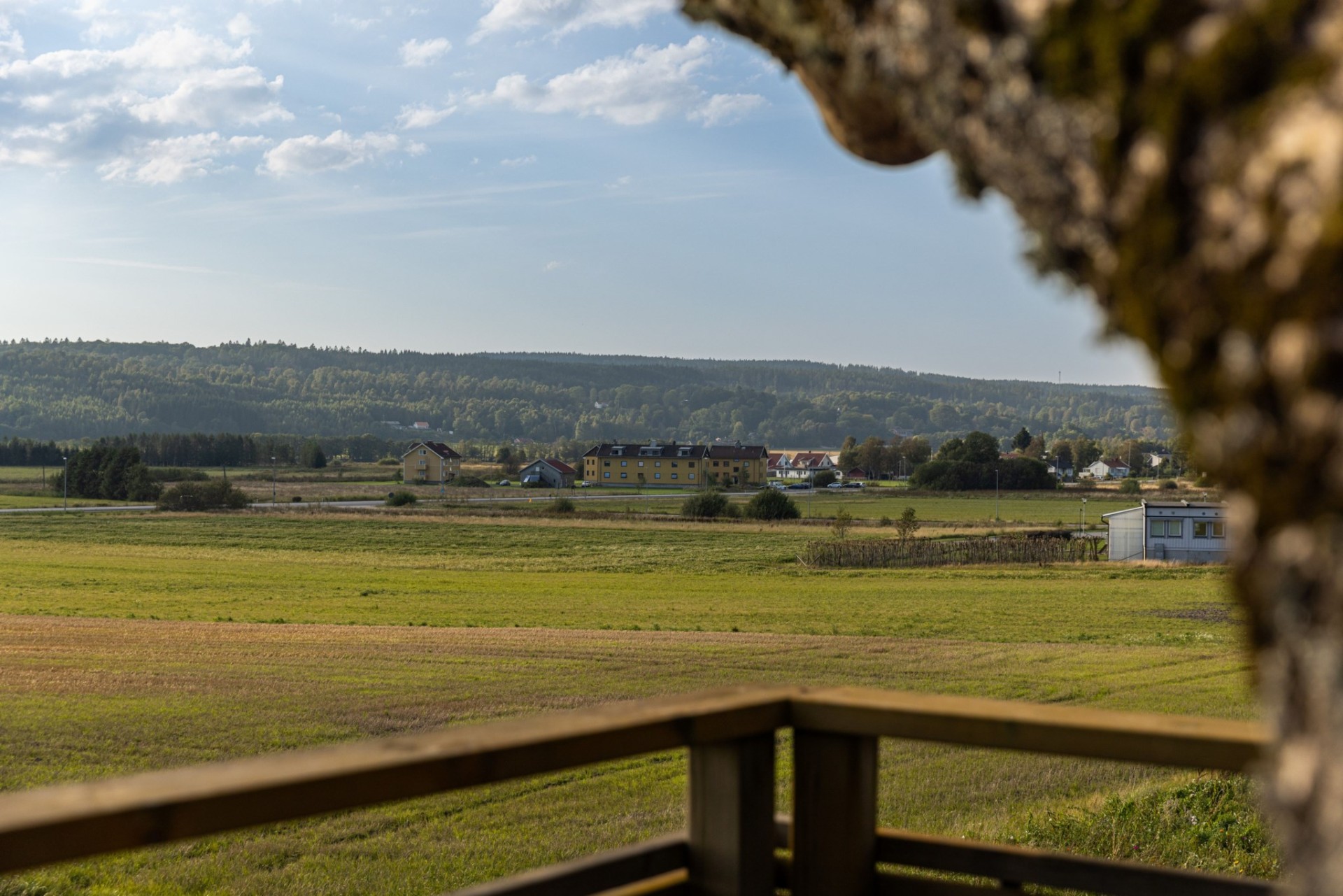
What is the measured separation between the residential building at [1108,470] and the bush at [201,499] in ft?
287

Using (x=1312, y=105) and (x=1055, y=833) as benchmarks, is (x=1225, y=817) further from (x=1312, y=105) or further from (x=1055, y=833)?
(x=1312, y=105)

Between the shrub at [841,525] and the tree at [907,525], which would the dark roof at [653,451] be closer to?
the shrub at [841,525]

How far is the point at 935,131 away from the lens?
1.35 meters

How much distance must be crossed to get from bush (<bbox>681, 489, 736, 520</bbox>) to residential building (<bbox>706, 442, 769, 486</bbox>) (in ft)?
132

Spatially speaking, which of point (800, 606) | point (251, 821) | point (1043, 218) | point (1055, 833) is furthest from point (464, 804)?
point (800, 606)

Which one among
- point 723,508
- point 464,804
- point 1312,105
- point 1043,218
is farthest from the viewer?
point 723,508

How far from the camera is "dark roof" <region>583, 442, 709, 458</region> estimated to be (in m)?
118

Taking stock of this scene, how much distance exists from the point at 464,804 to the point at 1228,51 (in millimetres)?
10530

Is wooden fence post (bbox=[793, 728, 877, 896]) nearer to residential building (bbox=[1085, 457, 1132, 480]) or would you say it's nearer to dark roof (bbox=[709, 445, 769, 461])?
dark roof (bbox=[709, 445, 769, 461])

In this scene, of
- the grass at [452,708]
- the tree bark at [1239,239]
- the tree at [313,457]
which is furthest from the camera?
the tree at [313,457]

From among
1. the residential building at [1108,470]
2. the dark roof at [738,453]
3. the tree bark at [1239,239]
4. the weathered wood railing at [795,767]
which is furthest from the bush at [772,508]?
the tree bark at [1239,239]

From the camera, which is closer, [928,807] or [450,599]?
[928,807]

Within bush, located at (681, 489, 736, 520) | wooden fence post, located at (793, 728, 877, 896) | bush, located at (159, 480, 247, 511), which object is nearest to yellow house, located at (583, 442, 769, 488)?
bush, located at (681, 489, 736, 520)

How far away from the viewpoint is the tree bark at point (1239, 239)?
896 mm
